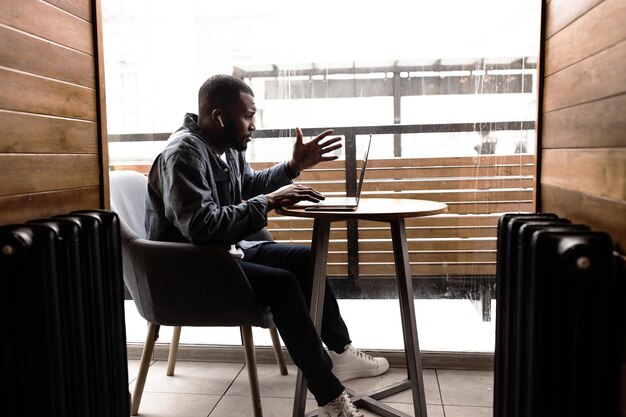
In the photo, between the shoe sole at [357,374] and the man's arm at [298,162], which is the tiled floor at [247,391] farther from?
the man's arm at [298,162]

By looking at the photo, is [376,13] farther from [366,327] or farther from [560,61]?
[366,327]

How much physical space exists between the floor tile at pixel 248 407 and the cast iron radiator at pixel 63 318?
47 cm

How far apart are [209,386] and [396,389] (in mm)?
743

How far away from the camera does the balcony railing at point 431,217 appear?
2.34m

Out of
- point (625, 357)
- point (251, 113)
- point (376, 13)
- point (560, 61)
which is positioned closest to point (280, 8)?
point (376, 13)

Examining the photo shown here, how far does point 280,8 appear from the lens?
246 centimetres

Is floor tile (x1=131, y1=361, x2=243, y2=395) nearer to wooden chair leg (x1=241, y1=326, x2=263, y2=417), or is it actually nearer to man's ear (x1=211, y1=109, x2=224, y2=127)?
wooden chair leg (x1=241, y1=326, x2=263, y2=417)

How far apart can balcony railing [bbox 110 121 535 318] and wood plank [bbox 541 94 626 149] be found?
0.64 m

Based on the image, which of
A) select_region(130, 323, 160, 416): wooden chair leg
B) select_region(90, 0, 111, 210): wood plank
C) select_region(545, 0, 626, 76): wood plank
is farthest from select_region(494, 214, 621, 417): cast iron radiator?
select_region(90, 0, 111, 210): wood plank

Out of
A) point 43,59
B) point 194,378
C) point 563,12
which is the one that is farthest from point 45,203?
point 563,12

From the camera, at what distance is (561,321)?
121cm

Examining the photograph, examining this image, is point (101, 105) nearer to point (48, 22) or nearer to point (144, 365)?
point (48, 22)

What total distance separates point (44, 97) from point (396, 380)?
164 centimetres

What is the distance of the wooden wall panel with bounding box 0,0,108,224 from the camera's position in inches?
56.4
